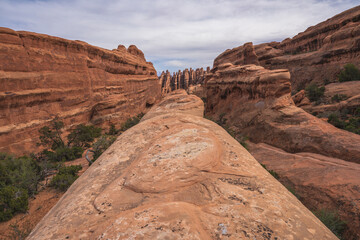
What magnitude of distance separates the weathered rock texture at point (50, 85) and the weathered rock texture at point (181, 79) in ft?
159

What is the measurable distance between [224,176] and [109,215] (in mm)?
1799

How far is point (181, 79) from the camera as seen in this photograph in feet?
250

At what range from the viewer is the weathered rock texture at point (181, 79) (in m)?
72.8

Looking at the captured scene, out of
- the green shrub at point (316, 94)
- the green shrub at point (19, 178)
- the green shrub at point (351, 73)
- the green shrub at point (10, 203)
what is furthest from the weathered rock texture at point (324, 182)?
the green shrub at point (351, 73)

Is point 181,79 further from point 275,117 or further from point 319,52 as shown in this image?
point 275,117

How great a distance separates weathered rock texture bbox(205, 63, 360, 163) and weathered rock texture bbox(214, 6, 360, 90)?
18677 millimetres

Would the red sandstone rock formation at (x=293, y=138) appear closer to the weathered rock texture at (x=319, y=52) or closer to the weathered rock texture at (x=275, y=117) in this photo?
the weathered rock texture at (x=275, y=117)

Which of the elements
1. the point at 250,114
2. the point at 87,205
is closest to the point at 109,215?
the point at 87,205

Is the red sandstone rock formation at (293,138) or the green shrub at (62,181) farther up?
the red sandstone rock formation at (293,138)

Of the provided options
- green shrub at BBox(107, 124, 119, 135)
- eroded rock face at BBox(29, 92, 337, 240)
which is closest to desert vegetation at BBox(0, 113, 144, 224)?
green shrub at BBox(107, 124, 119, 135)

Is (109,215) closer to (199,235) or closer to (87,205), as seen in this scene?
(87,205)

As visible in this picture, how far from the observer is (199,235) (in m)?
1.83

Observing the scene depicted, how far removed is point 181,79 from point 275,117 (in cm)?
6636

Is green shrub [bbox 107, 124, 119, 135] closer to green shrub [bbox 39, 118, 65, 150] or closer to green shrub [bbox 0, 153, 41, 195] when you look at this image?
green shrub [bbox 39, 118, 65, 150]
